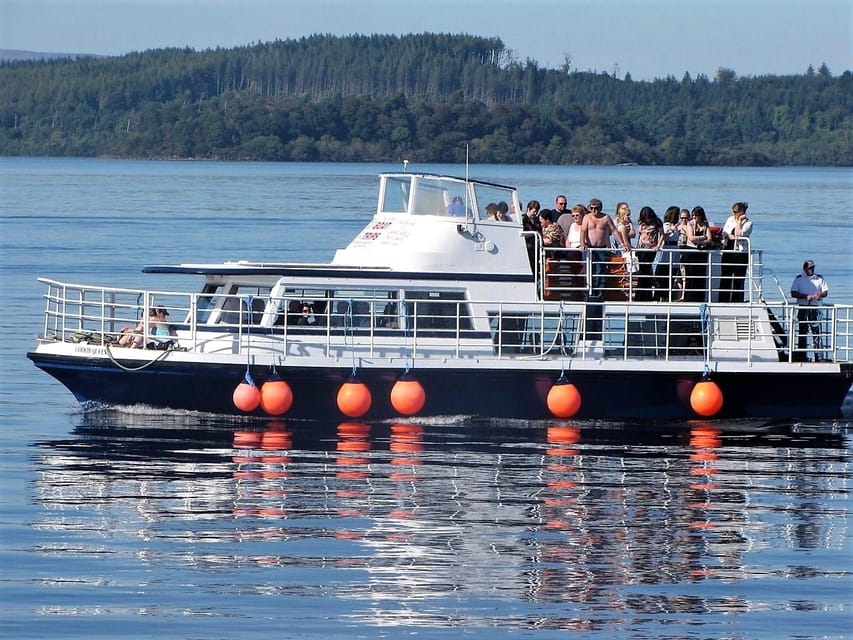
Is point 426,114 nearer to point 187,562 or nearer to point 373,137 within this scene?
point 373,137

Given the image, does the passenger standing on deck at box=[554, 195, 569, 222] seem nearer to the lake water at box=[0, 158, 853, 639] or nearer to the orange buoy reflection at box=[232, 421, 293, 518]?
the lake water at box=[0, 158, 853, 639]

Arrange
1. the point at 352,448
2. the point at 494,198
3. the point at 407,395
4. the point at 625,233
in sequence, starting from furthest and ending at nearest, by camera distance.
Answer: the point at 494,198
the point at 625,233
the point at 407,395
the point at 352,448

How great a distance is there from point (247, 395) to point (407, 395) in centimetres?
229

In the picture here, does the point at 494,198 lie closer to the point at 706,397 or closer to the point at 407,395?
the point at 407,395

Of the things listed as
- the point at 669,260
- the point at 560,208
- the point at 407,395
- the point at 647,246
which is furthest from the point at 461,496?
the point at 560,208

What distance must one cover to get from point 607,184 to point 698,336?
110 meters

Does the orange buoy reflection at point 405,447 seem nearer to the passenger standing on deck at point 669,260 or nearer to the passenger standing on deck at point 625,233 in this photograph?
the passenger standing on deck at point 625,233

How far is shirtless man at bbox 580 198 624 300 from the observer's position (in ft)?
75.6

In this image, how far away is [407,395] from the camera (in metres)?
22.3

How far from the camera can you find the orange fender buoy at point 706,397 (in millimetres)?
22922

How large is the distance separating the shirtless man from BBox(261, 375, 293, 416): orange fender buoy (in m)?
4.76

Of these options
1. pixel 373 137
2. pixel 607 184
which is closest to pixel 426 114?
pixel 373 137

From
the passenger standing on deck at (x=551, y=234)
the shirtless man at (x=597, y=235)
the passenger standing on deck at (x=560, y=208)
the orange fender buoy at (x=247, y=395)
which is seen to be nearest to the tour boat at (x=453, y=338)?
the orange fender buoy at (x=247, y=395)

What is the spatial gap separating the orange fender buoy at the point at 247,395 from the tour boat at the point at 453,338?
0.02m
